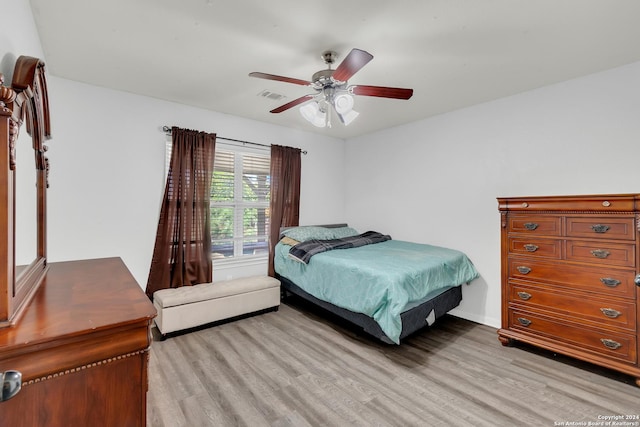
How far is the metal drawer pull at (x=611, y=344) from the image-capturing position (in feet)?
6.96

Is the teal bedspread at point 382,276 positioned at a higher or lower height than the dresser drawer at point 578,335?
higher

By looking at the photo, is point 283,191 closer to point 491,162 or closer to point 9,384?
point 491,162

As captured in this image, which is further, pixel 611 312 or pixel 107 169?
pixel 107 169

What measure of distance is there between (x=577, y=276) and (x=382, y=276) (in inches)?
60.8

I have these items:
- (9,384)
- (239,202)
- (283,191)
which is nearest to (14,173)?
(9,384)

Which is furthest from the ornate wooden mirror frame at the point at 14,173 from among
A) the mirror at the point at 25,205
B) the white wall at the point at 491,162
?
the white wall at the point at 491,162

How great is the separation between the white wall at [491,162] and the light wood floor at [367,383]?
96 centimetres

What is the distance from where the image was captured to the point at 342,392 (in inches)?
79.8

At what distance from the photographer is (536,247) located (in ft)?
8.26

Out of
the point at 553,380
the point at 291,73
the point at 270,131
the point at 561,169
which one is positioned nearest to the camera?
the point at 553,380

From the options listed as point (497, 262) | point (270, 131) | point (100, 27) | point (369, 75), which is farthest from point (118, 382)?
point (270, 131)

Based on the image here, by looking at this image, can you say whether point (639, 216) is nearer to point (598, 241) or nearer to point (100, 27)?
point (598, 241)

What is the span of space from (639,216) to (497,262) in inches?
48.8

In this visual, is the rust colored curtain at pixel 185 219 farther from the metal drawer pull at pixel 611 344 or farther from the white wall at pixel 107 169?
the metal drawer pull at pixel 611 344
